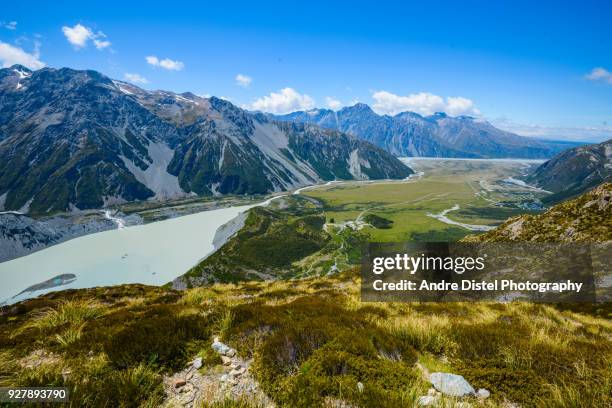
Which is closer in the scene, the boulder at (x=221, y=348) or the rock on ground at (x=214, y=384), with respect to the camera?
the rock on ground at (x=214, y=384)

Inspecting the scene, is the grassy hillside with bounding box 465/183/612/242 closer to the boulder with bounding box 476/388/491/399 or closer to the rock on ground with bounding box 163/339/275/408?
the boulder with bounding box 476/388/491/399

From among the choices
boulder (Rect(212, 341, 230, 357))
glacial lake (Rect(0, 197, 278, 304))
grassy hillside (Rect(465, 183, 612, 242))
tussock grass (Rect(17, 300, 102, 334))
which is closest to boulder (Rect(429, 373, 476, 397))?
boulder (Rect(212, 341, 230, 357))

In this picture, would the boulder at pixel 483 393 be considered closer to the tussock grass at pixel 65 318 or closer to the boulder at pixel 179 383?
the boulder at pixel 179 383

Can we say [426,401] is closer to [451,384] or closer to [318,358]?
[451,384]

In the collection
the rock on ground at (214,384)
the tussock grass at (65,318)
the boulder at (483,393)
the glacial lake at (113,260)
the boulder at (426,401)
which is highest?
the boulder at (426,401)

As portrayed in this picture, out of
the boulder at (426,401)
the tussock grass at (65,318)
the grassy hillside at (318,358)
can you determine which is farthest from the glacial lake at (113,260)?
the boulder at (426,401)

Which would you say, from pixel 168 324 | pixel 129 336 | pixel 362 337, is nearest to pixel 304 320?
pixel 362 337
